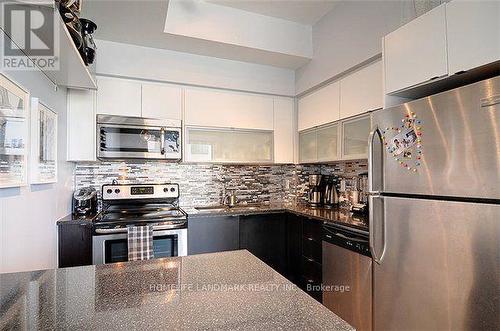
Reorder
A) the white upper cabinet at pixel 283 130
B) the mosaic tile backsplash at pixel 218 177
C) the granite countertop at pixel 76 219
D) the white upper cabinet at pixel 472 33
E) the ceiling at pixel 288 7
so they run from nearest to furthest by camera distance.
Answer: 1. the white upper cabinet at pixel 472 33
2. the granite countertop at pixel 76 219
3. the ceiling at pixel 288 7
4. the mosaic tile backsplash at pixel 218 177
5. the white upper cabinet at pixel 283 130

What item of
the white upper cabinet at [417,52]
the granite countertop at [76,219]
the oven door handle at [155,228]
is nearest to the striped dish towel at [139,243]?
the oven door handle at [155,228]

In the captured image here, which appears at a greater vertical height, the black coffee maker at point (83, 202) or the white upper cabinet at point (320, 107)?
the white upper cabinet at point (320, 107)

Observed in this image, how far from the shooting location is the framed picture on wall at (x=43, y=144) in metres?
1.51

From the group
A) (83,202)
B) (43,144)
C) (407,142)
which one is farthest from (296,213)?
(43,144)

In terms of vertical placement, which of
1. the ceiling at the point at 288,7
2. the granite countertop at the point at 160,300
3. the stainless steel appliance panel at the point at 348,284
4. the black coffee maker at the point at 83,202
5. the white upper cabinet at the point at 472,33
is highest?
the ceiling at the point at 288,7

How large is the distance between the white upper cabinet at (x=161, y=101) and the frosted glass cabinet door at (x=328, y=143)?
144cm

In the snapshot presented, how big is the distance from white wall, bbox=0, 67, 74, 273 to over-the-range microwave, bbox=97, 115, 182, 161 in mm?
317

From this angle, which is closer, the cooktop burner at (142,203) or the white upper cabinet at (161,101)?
the cooktop burner at (142,203)

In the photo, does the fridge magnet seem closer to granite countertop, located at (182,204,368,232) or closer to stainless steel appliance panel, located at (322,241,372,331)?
granite countertop, located at (182,204,368,232)

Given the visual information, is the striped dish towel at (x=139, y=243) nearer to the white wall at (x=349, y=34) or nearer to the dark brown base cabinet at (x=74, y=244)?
the dark brown base cabinet at (x=74, y=244)

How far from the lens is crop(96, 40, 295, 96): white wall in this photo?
2.54 m

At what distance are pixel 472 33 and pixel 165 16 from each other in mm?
1916

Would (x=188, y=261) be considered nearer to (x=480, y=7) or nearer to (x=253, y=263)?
(x=253, y=263)

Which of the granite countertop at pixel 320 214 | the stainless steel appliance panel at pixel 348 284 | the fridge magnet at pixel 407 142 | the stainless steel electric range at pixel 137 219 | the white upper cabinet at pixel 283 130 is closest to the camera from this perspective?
the fridge magnet at pixel 407 142
